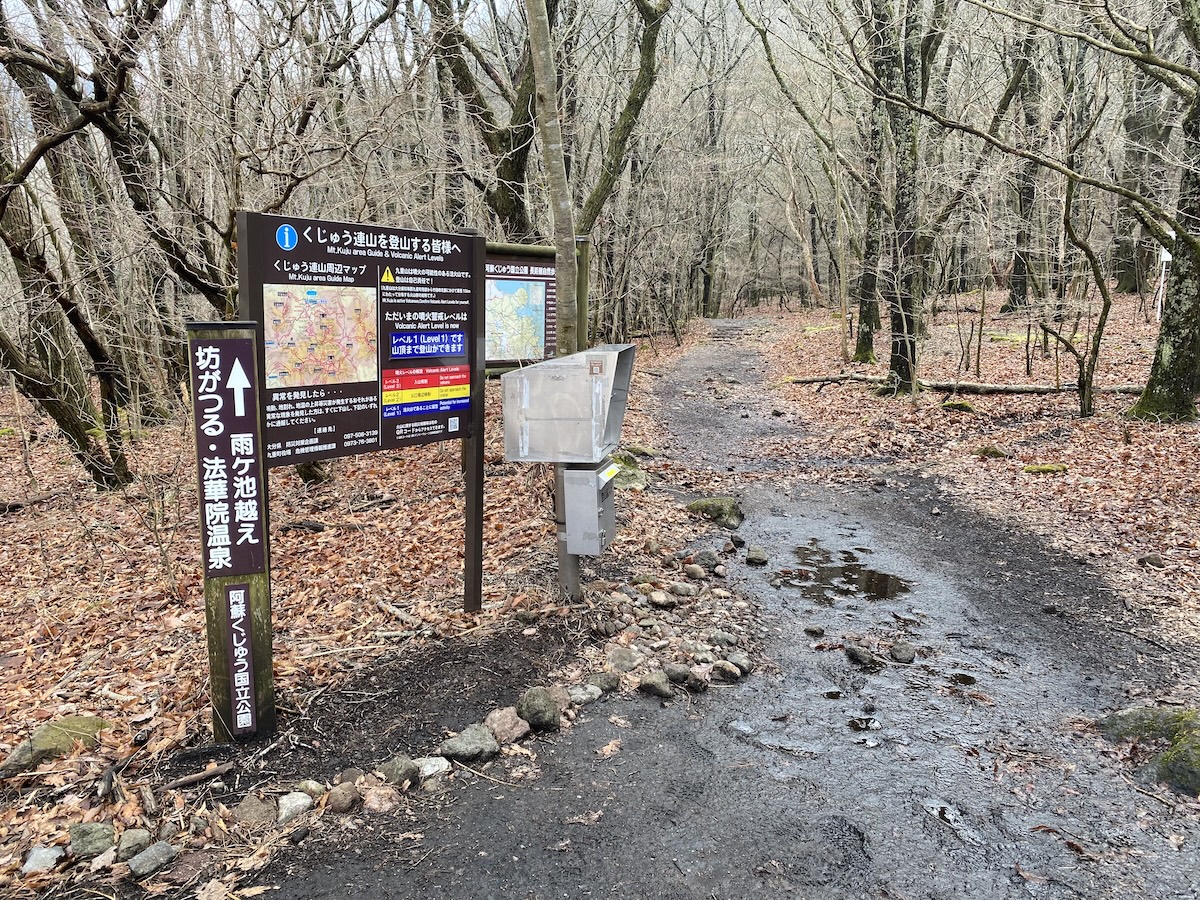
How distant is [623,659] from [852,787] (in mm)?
1659

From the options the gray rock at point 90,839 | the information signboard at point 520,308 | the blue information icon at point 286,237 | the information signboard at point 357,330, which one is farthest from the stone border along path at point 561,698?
the blue information icon at point 286,237

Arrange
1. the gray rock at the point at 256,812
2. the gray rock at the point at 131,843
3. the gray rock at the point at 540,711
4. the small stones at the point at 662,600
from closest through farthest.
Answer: the gray rock at the point at 131,843, the gray rock at the point at 256,812, the gray rock at the point at 540,711, the small stones at the point at 662,600

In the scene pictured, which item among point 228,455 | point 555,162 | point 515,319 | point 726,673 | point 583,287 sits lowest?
point 726,673

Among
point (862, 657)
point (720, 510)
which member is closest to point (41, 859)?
point (862, 657)

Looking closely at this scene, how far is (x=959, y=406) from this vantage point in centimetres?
1312

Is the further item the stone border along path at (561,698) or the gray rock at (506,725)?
the gray rock at (506,725)

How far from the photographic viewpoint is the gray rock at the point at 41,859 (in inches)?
118

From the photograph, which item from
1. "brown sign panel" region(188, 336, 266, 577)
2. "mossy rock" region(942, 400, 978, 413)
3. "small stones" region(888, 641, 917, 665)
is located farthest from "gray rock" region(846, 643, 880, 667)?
"mossy rock" region(942, 400, 978, 413)

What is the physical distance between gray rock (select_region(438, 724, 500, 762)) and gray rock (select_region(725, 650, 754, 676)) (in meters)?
1.74

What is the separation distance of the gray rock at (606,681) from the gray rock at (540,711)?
383 millimetres

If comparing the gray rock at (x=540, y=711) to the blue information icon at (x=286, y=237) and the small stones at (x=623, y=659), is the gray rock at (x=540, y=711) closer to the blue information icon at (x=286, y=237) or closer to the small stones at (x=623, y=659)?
the small stones at (x=623, y=659)

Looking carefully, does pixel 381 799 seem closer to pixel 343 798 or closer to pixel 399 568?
pixel 343 798

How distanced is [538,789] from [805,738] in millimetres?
1544

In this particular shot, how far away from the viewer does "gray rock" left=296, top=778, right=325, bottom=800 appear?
3.55 meters
